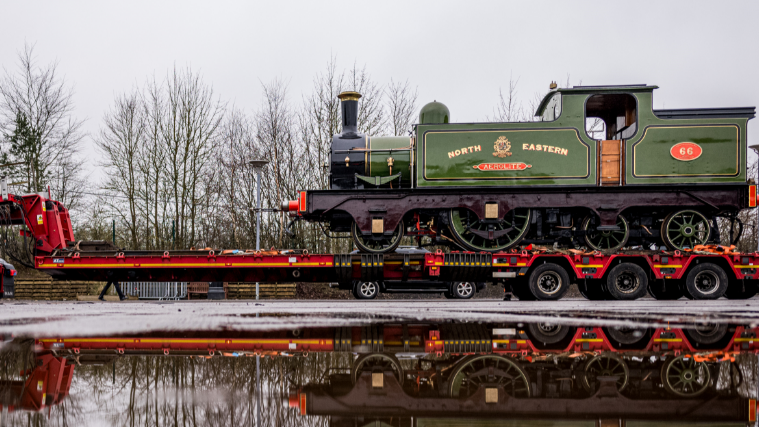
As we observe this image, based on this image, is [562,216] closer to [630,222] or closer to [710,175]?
[630,222]

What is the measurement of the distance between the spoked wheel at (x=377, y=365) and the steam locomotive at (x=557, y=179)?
24.7 ft

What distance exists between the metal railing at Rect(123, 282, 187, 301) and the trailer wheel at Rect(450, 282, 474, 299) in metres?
9.38

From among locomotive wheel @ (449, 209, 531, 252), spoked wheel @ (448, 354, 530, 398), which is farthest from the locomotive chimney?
spoked wheel @ (448, 354, 530, 398)

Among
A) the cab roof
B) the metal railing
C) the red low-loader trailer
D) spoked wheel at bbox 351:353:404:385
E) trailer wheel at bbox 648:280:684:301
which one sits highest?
the cab roof

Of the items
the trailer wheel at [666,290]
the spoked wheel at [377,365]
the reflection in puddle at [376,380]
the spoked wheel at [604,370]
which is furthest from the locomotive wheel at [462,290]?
the spoked wheel at [377,365]

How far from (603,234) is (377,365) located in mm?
9121

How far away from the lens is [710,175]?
1031 centimetres

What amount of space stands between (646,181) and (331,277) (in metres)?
6.37

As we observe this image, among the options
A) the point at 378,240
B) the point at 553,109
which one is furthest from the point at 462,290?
the point at 553,109

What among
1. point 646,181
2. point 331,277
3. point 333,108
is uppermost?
point 333,108

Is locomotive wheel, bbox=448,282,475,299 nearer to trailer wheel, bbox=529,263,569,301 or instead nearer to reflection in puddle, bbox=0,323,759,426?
trailer wheel, bbox=529,263,569,301

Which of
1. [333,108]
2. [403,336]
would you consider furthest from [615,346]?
[333,108]

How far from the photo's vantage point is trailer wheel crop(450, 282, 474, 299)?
47.0ft

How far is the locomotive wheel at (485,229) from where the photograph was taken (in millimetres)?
10680
